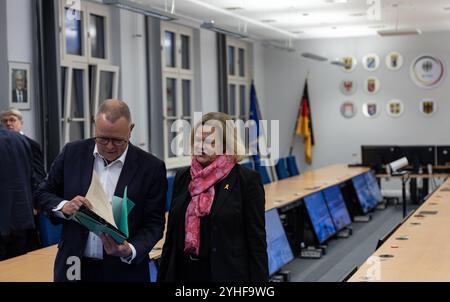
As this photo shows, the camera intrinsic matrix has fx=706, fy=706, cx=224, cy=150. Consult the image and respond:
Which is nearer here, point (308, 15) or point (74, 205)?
point (74, 205)

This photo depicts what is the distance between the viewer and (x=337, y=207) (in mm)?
9500

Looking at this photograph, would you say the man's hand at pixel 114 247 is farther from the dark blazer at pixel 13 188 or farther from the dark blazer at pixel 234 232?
the dark blazer at pixel 13 188

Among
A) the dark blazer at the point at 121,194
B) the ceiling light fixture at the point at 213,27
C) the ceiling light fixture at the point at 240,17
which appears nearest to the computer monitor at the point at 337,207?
the ceiling light fixture at the point at 213,27

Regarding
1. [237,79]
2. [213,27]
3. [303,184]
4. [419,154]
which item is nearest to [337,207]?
[303,184]

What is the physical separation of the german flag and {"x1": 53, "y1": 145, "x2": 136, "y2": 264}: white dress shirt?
1219 cm

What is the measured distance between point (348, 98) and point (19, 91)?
8545mm

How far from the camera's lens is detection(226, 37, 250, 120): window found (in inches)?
543

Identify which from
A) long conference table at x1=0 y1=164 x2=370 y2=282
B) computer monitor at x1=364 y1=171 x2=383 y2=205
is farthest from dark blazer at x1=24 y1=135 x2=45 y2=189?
computer monitor at x1=364 y1=171 x2=383 y2=205

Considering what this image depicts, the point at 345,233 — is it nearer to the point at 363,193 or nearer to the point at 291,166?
the point at 363,193

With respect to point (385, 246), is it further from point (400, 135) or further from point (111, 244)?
point (400, 135)

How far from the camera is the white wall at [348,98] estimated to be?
1407 cm

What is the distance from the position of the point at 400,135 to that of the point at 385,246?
10071 millimetres

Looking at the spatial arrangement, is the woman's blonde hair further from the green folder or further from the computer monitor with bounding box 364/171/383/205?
the computer monitor with bounding box 364/171/383/205
